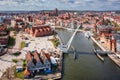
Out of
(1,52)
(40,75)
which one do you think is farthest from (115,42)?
(1,52)

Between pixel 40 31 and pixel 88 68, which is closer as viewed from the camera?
pixel 88 68

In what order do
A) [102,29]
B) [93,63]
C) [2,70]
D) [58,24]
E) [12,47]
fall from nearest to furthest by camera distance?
[2,70], [93,63], [12,47], [102,29], [58,24]

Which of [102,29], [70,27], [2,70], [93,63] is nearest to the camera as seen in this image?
[2,70]

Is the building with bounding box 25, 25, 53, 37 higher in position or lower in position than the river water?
higher

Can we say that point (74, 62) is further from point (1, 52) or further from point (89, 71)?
point (1, 52)

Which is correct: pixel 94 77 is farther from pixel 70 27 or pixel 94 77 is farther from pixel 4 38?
pixel 70 27

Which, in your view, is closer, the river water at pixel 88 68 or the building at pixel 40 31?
the river water at pixel 88 68

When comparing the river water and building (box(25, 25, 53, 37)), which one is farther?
building (box(25, 25, 53, 37))

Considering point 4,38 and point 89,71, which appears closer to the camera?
point 89,71

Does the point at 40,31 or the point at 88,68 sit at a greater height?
the point at 40,31

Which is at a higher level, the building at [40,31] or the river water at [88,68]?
the building at [40,31]
